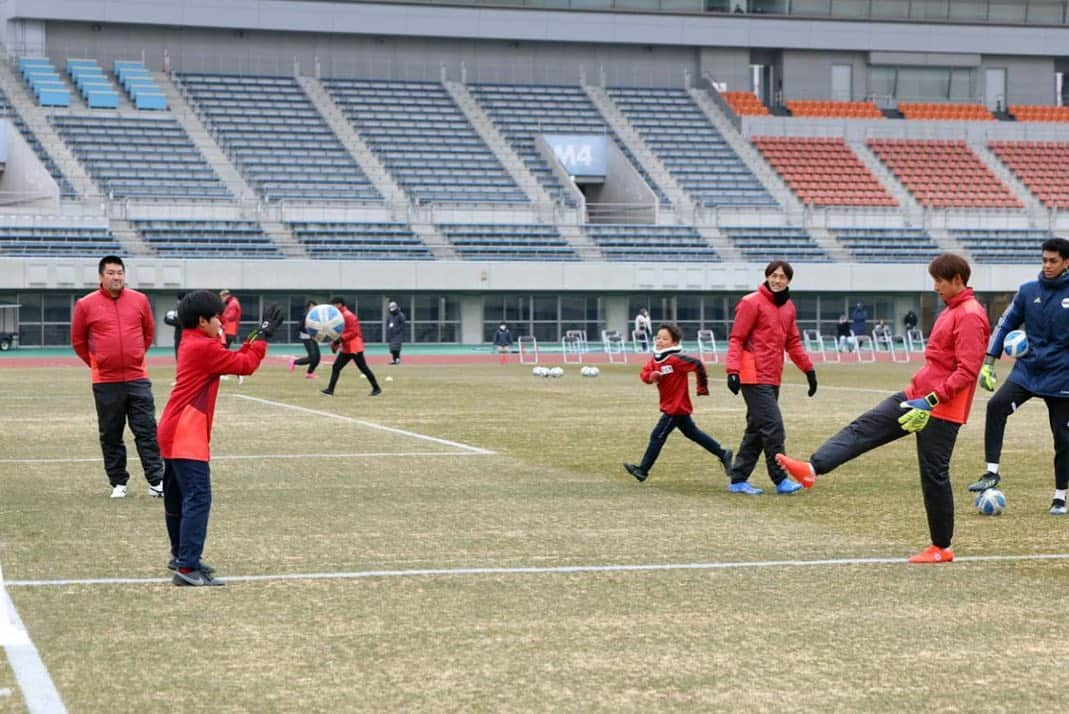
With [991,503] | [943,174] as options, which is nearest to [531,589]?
[991,503]

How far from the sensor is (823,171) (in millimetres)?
69375

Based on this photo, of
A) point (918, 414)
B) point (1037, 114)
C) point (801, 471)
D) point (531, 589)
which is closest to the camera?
point (531, 589)

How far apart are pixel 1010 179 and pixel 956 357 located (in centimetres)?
6287

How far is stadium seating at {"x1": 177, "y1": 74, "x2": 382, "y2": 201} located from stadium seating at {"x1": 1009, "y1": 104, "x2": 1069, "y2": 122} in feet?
98.7

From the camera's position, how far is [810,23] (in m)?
73.0

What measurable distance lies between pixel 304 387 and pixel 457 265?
2492 cm


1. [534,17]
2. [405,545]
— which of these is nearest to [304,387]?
[405,545]

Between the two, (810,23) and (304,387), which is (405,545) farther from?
(810,23)

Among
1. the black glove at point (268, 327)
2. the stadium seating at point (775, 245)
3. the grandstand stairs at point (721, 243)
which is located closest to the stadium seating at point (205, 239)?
the grandstand stairs at point (721, 243)

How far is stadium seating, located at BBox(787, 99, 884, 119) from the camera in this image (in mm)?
72544

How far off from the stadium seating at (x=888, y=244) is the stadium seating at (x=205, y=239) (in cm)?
2178

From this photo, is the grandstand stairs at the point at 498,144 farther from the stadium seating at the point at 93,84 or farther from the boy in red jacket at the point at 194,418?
the boy in red jacket at the point at 194,418

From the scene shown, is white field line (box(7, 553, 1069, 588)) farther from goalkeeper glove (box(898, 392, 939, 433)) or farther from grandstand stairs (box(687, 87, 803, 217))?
grandstand stairs (box(687, 87, 803, 217))

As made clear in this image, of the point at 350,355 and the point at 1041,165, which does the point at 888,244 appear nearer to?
the point at 1041,165
